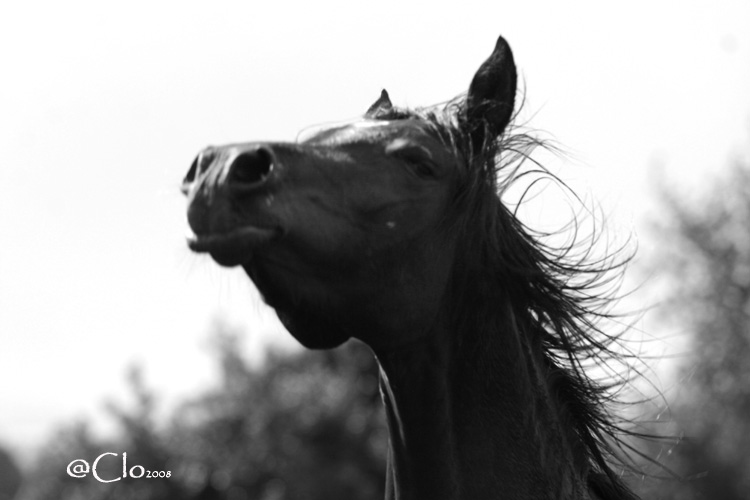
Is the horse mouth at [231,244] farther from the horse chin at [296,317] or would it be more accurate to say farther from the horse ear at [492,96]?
the horse ear at [492,96]

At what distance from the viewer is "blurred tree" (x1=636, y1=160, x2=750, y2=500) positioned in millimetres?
33906

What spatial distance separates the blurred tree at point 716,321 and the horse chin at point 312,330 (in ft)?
103

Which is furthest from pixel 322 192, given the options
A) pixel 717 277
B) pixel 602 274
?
pixel 717 277

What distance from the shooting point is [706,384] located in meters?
37.7

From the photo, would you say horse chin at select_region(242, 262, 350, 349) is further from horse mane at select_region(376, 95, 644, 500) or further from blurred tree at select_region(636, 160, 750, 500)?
blurred tree at select_region(636, 160, 750, 500)

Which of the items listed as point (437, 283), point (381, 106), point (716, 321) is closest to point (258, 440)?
point (716, 321)

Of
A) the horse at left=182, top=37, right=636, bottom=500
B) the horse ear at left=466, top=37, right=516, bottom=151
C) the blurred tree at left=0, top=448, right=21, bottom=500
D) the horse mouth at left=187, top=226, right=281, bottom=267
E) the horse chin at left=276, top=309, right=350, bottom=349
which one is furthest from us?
the blurred tree at left=0, top=448, right=21, bottom=500

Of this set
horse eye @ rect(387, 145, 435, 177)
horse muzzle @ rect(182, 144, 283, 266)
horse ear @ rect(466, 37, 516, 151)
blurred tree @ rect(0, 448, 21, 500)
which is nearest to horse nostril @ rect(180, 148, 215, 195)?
horse muzzle @ rect(182, 144, 283, 266)

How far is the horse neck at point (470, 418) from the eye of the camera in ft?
11.8

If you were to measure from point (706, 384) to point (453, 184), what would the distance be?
35.9 metres

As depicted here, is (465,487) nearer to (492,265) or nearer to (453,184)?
(492,265)

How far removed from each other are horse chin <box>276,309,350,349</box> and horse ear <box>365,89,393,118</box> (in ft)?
2.79

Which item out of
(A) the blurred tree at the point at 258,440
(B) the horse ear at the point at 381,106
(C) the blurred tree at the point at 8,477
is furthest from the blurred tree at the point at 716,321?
(C) the blurred tree at the point at 8,477

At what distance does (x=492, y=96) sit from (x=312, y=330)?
1117 mm
